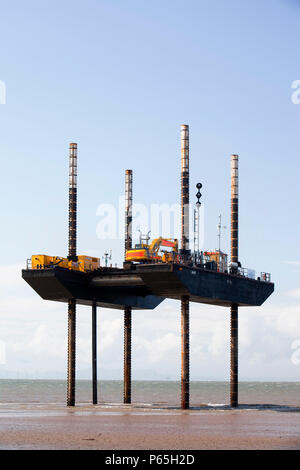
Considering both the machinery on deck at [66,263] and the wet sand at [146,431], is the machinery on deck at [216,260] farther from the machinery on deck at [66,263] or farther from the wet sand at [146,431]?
the wet sand at [146,431]

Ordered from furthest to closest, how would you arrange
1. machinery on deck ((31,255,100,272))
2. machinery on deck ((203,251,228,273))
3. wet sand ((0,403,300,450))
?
machinery on deck ((203,251,228,273)), machinery on deck ((31,255,100,272)), wet sand ((0,403,300,450))

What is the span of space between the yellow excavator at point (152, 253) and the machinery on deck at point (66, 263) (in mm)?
3986

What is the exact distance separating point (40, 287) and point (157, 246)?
11.1 meters

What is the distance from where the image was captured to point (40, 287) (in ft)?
279

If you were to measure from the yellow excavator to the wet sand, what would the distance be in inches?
559

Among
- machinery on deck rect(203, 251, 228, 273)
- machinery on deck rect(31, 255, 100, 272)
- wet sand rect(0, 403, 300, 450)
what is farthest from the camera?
machinery on deck rect(203, 251, 228, 273)

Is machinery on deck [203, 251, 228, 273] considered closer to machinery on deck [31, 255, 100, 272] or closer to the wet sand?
machinery on deck [31, 255, 100, 272]

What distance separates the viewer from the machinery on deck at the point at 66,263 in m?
84.1

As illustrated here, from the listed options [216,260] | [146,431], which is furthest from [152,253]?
[146,431]

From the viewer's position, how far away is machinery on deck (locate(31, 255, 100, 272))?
276ft

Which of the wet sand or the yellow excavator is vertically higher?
the yellow excavator

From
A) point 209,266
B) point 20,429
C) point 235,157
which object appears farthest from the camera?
point 235,157

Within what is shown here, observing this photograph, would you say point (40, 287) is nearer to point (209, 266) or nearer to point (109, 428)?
point (209, 266)

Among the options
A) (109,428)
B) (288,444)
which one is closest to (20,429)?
(109,428)
